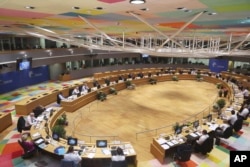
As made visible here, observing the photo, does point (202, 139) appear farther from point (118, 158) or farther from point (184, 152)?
point (118, 158)

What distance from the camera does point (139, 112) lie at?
12.7 metres

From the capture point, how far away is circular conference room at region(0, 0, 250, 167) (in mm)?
4516

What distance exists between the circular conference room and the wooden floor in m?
0.06

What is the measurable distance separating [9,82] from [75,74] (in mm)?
7097

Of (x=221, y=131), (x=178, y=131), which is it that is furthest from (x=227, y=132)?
(x=178, y=131)

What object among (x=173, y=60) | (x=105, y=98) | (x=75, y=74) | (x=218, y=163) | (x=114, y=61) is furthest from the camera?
(x=173, y=60)

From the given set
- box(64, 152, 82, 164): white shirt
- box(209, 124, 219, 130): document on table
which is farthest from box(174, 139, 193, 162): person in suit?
box(64, 152, 82, 164): white shirt

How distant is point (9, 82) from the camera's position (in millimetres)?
16672

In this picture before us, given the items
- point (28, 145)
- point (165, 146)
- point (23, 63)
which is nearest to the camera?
point (28, 145)

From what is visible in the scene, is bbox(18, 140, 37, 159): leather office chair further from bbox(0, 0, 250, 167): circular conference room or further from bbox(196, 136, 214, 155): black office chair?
bbox(196, 136, 214, 155): black office chair

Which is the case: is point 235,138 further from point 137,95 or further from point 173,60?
point 173,60

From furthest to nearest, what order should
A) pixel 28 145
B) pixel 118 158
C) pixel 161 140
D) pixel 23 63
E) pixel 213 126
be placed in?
pixel 23 63
pixel 213 126
pixel 161 140
pixel 28 145
pixel 118 158

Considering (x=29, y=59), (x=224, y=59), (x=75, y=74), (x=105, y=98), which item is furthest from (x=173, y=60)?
(x=29, y=59)

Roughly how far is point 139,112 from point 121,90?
550 cm
